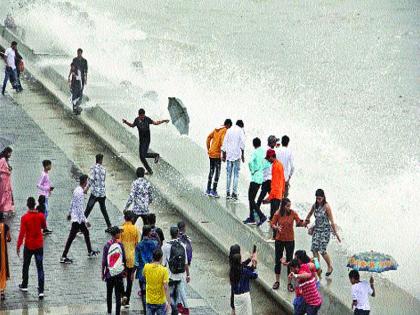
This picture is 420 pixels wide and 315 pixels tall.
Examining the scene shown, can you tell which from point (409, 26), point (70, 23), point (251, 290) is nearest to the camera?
point (251, 290)

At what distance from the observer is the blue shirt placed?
13.7m

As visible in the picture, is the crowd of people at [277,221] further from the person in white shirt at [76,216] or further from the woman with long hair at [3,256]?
the woman with long hair at [3,256]

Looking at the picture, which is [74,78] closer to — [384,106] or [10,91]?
[10,91]

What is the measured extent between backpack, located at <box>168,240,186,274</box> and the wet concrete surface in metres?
1.26

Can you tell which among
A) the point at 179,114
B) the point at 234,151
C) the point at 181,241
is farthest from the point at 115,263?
the point at 179,114

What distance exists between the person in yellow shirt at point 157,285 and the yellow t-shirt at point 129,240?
1273 millimetres

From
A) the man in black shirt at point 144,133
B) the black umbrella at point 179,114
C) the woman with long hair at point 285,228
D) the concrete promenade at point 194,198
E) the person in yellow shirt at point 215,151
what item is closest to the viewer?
the concrete promenade at point 194,198

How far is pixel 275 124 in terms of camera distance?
36.5 m

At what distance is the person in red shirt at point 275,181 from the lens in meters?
16.3

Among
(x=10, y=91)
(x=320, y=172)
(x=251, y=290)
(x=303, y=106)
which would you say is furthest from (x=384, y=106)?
(x=251, y=290)

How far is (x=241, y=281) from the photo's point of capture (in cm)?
1379

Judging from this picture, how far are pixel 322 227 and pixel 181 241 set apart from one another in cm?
198

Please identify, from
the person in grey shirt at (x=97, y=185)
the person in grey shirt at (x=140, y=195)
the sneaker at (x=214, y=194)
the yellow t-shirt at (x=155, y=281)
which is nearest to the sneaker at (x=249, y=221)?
the sneaker at (x=214, y=194)

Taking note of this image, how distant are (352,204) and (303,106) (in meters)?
22.3
